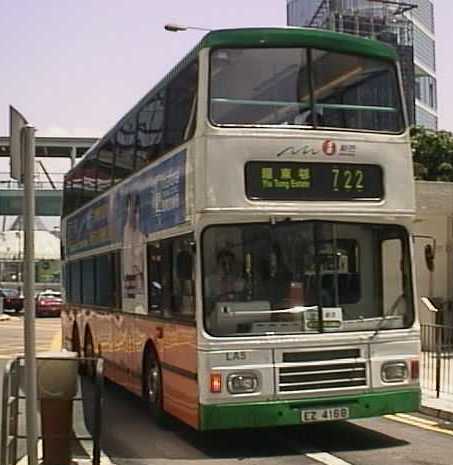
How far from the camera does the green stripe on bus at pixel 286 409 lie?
8633 millimetres

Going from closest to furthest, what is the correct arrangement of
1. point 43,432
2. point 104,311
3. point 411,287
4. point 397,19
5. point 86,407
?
point 43,432 → point 411,287 → point 86,407 → point 104,311 → point 397,19

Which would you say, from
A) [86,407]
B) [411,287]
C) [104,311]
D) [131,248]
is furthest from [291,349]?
[104,311]

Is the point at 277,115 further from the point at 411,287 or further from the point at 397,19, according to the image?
the point at 397,19

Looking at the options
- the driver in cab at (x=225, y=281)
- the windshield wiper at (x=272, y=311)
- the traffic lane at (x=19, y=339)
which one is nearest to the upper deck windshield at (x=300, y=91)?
the driver in cab at (x=225, y=281)

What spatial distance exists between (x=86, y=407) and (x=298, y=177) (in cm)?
556

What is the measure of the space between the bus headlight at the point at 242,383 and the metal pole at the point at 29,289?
242 cm

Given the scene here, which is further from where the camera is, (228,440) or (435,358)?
(435,358)

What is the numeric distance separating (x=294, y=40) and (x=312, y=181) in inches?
58.4

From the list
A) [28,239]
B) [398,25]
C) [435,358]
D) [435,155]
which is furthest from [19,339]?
[398,25]

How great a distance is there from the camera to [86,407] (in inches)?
504

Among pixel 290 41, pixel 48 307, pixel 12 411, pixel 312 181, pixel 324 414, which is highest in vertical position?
pixel 290 41

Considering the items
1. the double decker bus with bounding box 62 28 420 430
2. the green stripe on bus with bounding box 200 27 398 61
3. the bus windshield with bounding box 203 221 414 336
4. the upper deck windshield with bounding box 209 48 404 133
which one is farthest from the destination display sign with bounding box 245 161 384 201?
the green stripe on bus with bounding box 200 27 398 61

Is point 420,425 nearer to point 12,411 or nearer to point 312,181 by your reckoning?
point 312,181

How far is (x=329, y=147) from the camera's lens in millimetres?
9109
